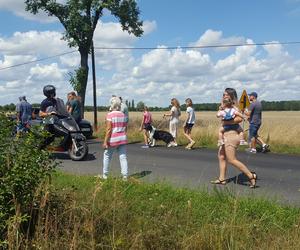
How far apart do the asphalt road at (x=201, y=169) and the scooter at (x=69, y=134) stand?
27 cm

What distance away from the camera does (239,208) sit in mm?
6426

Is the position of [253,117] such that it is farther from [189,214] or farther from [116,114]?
[189,214]

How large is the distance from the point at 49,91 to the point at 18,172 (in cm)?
749

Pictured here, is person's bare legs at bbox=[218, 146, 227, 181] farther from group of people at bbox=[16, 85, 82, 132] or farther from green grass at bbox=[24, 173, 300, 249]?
group of people at bbox=[16, 85, 82, 132]

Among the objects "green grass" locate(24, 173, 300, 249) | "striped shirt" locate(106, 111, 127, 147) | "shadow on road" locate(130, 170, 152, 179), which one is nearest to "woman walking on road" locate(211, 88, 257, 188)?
"shadow on road" locate(130, 170, 152, 179)

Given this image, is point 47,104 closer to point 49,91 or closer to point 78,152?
point 49,91

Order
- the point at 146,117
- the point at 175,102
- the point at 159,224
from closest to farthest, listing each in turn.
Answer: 1. the point at 159,224
2. the point at 175,102
3. the point at 146,117

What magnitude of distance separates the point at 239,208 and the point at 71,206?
2.53 meters

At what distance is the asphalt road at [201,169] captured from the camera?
8562 millimetres

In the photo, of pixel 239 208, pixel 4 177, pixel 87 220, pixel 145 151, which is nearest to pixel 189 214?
pixel 239 208

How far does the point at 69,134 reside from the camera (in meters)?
11.9

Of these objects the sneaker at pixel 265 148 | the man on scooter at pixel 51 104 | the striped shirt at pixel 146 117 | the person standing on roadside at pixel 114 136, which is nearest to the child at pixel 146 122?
the striped shirt at pixel 146 117

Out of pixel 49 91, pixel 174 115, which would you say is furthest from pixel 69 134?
pixel 174 115

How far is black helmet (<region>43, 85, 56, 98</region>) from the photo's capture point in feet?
38.4
